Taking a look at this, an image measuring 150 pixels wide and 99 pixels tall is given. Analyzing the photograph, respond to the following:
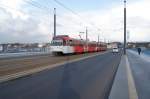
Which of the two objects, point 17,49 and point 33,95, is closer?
point 33,95

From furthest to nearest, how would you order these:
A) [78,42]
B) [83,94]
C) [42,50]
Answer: [42,50] → [78,42] → [83,94]

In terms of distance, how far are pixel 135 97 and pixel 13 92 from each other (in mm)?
4101

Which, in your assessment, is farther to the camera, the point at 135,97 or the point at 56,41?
the point at 56,41

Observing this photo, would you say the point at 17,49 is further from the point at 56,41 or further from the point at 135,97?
the point at 135,97

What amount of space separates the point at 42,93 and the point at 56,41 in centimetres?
3897

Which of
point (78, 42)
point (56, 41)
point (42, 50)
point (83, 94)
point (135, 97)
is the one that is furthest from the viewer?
point (42, 50)

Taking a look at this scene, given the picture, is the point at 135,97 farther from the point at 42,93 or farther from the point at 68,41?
the point at 68,41

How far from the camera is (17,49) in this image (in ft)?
190

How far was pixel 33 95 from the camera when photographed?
977 centimetres

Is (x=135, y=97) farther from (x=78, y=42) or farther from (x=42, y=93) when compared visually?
(x=78, y=42)

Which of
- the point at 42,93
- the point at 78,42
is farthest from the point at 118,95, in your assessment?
the point at 78,42

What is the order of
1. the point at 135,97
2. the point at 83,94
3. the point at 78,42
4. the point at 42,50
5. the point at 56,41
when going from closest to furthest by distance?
the point at 135,97
the point at 83,94
the point at 56,41
the point at 78,42
the point at 42,50

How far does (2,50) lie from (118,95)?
139ft

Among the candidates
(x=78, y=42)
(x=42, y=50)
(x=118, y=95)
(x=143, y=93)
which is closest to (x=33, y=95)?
(x=118, y=95)
